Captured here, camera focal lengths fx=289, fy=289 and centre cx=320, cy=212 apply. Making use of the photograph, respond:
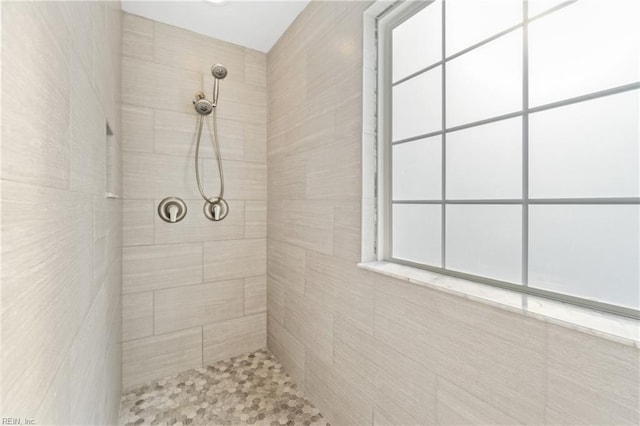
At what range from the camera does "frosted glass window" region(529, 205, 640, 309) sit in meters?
0.71

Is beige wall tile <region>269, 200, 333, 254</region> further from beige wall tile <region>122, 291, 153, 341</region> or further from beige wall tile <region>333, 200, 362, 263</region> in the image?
beige wall tile <region>122, 291, 153, 341</region>

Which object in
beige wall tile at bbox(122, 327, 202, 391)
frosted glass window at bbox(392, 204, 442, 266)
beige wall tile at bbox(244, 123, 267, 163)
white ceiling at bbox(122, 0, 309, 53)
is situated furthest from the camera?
beige wall tile at bbox(244, 123, 267, 163)

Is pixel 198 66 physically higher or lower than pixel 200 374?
higher

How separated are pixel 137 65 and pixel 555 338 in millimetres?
2405

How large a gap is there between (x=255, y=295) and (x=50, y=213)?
71.9 inches

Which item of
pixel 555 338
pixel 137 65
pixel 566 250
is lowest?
pixel 555 338

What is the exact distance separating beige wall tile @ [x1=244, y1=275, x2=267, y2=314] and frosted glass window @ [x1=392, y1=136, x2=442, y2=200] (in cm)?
135

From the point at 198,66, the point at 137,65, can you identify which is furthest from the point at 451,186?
the point at 137,65

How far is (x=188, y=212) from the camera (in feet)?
6.49

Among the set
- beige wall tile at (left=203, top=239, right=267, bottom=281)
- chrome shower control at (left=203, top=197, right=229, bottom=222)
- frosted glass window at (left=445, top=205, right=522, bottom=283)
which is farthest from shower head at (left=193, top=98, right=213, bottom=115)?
frosted glass window at (left=445, top=205, right=522, bottom=283)

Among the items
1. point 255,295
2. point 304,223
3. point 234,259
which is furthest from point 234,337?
point 304,223

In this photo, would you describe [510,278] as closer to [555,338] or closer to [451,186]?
[555,338]

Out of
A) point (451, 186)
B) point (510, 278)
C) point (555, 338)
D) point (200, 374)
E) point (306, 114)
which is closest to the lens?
point (555, 338)

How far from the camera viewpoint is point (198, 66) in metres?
2.00
